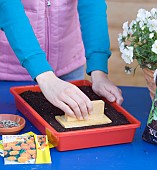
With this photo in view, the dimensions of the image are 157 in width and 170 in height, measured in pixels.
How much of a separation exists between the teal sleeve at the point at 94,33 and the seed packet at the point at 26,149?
41 cm

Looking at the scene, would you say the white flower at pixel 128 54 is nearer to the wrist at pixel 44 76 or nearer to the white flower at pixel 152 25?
the white flower at pixel 152 25

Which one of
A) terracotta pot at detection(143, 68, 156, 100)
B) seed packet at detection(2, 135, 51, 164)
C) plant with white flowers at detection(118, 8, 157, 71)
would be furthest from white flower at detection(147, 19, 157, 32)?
seed packet at detection(2, 135, 51, 164)

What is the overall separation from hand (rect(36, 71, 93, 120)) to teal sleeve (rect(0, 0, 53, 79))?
67mm

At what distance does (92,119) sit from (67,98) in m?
0.09

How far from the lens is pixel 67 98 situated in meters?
1.19

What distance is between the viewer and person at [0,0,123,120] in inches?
48.2

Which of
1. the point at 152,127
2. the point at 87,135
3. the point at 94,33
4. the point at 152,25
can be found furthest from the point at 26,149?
the point at 94,33

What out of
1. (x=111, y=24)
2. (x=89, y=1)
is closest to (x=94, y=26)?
(x=89, y=1)

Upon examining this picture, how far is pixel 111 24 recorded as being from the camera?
2479 mm

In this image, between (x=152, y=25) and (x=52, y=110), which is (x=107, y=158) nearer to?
(x=52, y=110)

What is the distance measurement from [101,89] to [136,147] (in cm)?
26

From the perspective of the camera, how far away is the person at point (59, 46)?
4.01ft

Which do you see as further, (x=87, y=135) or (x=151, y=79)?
(x=151, y=79)

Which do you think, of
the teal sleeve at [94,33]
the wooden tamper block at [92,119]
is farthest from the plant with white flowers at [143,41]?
the teal sleeve at [94,33]
